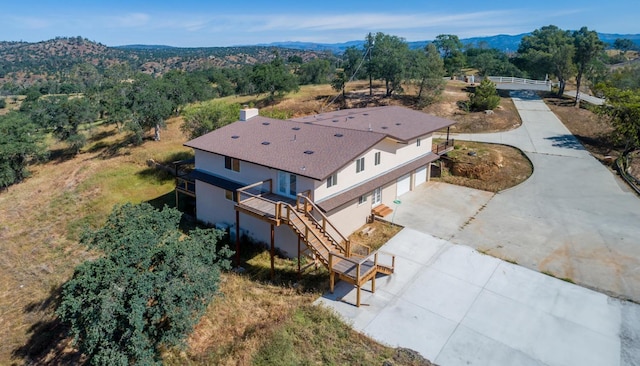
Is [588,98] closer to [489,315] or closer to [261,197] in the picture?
[489,315]

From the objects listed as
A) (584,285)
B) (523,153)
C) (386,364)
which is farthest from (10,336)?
(523,153)

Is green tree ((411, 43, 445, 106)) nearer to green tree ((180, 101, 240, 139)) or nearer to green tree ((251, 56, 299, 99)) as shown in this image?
green tree ((251, 56, 299, 99))

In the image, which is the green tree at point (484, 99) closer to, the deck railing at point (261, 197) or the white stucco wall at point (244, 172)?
the white stucco wall at point (244, 172)

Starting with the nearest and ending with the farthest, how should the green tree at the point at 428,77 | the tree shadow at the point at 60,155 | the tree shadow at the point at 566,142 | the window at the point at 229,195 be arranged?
the window at the point at 229,195, the tree shadow at the point at 566,142, the tree shadow at the point at 60,155, the green tree at the point at 428,77

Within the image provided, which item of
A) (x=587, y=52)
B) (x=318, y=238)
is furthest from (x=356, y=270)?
(x=587, y=52)

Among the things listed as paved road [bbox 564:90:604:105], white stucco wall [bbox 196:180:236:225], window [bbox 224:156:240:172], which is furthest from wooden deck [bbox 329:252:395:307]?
paved road [bbox 564:90:604:105]

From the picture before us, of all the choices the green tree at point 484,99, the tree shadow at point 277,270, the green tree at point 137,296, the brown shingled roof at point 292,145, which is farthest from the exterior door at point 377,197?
the green tree at point 484,99
